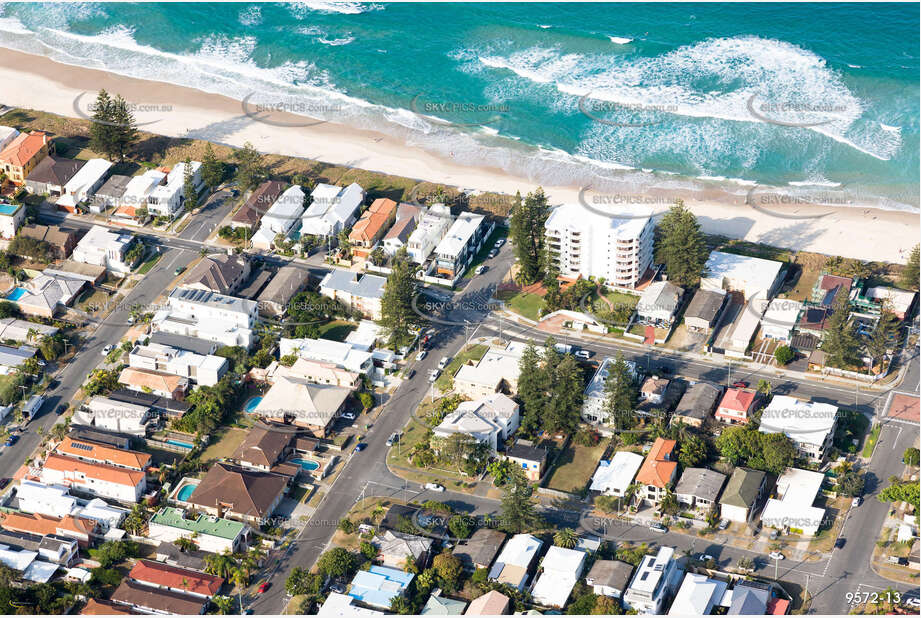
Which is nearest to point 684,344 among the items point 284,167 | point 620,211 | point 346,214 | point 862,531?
point 620,211

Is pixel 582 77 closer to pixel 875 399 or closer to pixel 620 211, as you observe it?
pixel 620 211

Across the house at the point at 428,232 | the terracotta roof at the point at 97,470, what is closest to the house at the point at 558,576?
the terracotta roof at the point at 97,470

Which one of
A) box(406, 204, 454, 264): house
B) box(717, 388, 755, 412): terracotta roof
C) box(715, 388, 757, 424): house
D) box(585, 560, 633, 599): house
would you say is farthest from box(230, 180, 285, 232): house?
box(585, 560, 633, 599): house

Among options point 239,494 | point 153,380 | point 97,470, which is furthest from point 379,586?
point 153,380

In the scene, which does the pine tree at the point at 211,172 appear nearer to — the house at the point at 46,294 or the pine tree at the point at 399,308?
the house at the point at 46,294

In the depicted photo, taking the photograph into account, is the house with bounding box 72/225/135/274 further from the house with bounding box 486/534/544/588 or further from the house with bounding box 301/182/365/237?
the house with bounding box 486/534/544/588

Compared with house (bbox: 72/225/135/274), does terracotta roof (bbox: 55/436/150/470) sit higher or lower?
lower
